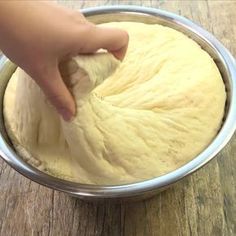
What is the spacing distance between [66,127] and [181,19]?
407 mm

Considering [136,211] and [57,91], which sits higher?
[57,91]

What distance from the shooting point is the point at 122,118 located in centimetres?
72

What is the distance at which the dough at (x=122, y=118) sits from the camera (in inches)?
26.4

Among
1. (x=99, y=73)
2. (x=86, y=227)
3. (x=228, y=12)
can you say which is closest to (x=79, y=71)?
(x=99, y=73)

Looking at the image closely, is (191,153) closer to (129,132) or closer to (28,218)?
(129,132)

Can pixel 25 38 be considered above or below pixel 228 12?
above

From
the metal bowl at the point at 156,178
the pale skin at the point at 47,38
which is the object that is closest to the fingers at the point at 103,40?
the pale skin at the point at 47,38

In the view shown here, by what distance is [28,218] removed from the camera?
79 cm

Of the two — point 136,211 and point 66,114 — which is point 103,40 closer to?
point 66,114

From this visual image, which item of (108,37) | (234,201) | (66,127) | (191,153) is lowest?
(234,201)

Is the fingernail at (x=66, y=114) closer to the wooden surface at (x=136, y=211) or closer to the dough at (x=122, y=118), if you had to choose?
the dough at (x=122, y=118)

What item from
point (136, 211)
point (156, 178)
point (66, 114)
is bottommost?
point (136, 211)

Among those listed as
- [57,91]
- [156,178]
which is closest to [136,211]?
[156,178]

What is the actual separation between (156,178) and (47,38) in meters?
0.27
